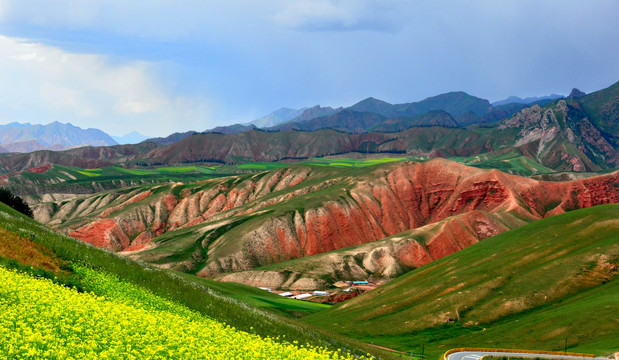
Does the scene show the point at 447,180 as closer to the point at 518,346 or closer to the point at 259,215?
the point at 259,215

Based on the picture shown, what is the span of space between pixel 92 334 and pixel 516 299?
73.3 metres

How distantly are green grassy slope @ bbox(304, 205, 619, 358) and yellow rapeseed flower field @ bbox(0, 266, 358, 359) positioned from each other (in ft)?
146

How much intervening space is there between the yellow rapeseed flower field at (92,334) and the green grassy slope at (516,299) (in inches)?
1755

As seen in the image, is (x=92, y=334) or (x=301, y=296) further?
(x=301, y=296)

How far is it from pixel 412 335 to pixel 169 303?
53056 millimetres

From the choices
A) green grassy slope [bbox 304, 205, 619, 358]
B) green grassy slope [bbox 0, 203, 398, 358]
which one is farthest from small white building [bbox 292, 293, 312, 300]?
green grassy slope [bbox 0, 203, 398, 358]

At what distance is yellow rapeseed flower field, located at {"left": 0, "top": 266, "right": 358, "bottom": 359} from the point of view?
14609mm

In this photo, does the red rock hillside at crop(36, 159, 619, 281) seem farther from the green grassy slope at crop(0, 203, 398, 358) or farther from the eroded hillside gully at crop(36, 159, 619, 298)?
the green grassy slope at crop(0, 203, 398, 358)

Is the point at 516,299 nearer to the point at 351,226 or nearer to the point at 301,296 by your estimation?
the point at 301,296

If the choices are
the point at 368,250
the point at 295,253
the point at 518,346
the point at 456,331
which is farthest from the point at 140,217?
the point at 518,346

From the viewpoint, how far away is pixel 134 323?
19.3 meters

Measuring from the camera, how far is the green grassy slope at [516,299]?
2315 inches

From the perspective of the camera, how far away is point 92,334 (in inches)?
660

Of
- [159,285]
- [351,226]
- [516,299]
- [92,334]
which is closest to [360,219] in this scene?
[351,226]
